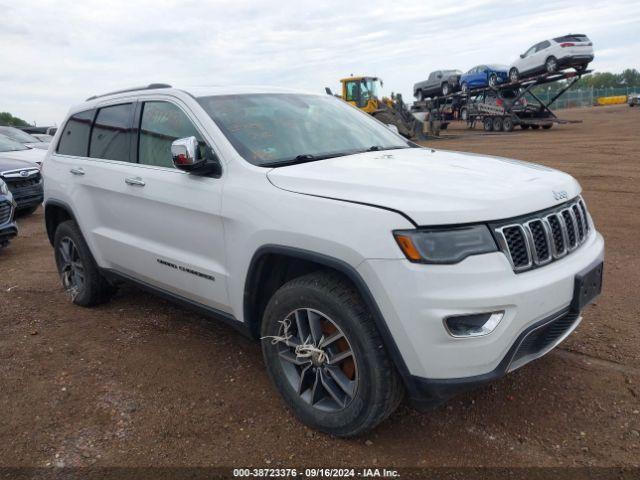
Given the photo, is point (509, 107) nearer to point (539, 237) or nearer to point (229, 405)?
point (539, 237)

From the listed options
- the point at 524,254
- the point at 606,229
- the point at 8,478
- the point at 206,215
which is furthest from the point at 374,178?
the point at 606,229

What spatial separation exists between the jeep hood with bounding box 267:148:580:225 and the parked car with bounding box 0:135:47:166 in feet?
32.6

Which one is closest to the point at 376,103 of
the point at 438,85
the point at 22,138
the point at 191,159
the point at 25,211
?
the point at 438,85

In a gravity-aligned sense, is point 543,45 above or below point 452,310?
above

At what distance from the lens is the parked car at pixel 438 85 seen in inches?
1257

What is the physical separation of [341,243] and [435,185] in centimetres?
55

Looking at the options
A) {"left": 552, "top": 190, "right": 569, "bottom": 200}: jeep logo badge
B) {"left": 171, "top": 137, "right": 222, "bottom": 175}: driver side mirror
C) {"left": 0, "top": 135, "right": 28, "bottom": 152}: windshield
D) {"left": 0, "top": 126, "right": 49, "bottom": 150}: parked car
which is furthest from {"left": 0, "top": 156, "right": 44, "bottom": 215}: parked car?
{"left": 552, "top": 190, "right": 569, "bottom": 200}: jeep logo badge

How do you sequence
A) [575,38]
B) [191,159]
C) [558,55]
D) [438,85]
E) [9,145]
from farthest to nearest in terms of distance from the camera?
[438,85], [558,55], [575,38], [9,145], [191,159]

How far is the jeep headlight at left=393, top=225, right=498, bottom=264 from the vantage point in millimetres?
2428

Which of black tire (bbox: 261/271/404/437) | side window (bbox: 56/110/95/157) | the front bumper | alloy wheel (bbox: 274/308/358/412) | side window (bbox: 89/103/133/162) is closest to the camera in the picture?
the front bumper

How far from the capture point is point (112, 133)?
14.6ft

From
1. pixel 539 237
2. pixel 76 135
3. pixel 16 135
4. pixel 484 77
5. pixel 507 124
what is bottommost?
pixel 507 124

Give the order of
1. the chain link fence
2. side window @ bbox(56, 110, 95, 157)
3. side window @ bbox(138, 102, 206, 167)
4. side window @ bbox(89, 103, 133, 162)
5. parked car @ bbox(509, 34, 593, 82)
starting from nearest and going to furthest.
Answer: side window @ bbox(138, 102, 206, 167) < side window @ bbox(89, 103, 133, 162) < side window @ bbox(56, 110, 95, 157) < parked car @ bbox(509, 34, 593, 82) < the chain link fence

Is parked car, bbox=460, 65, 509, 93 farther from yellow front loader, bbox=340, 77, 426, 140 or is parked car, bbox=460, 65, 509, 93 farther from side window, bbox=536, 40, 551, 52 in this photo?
yellow front loader, bbox=340, 77, 426, 140
